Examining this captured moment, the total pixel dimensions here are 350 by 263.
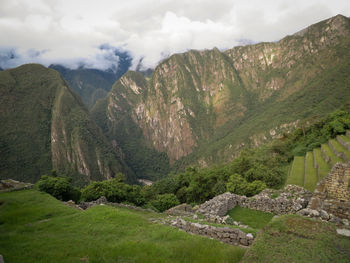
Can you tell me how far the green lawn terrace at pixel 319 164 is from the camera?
2386 cm

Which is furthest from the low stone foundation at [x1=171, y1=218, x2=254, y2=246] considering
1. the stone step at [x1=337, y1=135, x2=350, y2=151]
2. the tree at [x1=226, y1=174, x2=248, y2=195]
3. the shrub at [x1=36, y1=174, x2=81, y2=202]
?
the stone step at [x1=337, y1=135, x2=350, y2=151]

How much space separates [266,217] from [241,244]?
28.9 ft

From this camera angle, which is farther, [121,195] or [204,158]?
[204,158]

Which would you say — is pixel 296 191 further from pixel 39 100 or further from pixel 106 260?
pixel 39 100

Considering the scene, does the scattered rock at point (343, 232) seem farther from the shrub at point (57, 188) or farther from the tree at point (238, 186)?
the shrub at point (57, 188)

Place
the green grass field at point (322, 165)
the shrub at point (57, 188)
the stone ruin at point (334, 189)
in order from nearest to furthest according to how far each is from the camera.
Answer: the stone ruin at point (334, 189), the green grass field at point (322, 165), the shrub at point (57, 188)

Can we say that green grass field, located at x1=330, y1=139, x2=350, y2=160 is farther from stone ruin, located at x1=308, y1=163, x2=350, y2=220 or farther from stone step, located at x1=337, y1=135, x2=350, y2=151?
stone ruin, located at x1=308, y1=163, x2=350, y2=220

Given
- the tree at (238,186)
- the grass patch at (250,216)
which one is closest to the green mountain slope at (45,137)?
the tree at (238,186)

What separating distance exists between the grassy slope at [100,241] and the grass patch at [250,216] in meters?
8.48

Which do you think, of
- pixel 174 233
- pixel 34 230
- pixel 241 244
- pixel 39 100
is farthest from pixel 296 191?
pixel 39 100

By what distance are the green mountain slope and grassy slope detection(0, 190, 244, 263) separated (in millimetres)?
155789

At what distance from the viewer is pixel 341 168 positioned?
15.0 metres

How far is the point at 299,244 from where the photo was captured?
592 centimetres

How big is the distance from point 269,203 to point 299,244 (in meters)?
11.2
